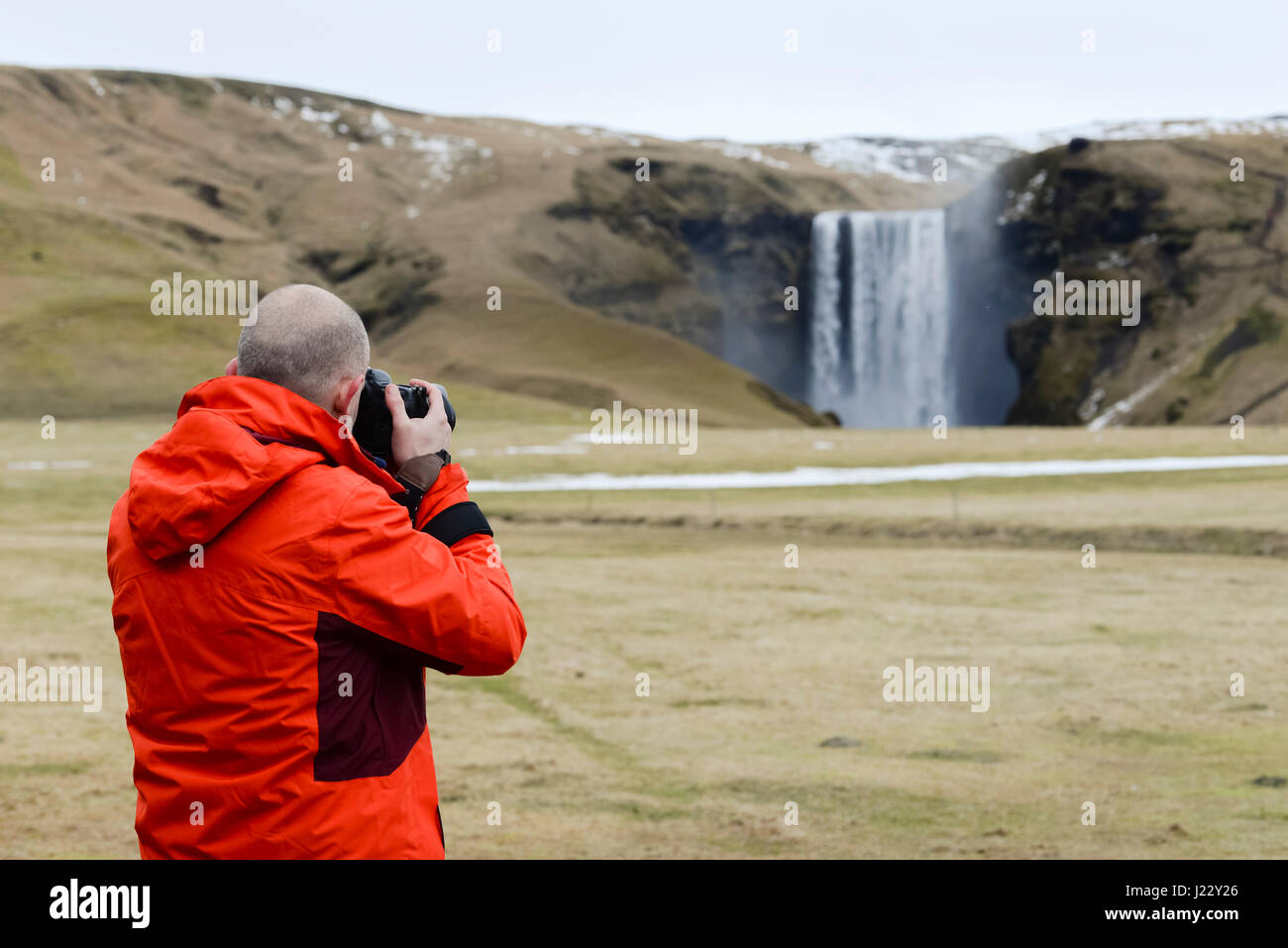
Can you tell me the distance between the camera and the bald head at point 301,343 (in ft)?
11.7

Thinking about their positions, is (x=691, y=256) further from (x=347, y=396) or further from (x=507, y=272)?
(x=347, y=396)

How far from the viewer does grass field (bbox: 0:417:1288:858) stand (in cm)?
1002

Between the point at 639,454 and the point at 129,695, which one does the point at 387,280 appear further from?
the point at 129,695

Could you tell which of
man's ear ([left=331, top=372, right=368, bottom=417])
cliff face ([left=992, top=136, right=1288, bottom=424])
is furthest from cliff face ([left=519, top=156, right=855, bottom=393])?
man's ear ([left=331, top=372, right=368, bottom=417])

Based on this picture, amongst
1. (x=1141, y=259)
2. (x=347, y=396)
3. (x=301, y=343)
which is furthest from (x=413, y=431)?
(x=1141, y=259)

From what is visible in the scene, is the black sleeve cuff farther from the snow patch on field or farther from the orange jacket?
the snow patch on field

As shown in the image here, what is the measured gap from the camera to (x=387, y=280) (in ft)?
614

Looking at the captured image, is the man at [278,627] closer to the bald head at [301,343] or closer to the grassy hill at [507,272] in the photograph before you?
the bald head at [301,343]

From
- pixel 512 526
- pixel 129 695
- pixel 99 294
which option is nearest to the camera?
pixel 129 695

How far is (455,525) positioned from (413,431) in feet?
0.93

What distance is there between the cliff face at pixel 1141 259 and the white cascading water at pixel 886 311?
941 centimetres

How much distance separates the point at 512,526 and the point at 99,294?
125576mm

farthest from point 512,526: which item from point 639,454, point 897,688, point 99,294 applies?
point 99,294

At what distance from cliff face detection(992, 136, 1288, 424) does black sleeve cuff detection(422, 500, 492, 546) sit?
138 metres
